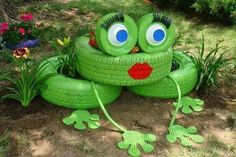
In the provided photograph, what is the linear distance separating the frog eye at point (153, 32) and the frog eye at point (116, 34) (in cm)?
9

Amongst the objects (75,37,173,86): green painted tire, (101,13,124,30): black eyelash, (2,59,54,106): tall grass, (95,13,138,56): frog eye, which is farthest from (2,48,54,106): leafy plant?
(101,13,124,30): black eyelash

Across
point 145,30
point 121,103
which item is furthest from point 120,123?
point 145,30

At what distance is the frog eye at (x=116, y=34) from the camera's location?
409 cm

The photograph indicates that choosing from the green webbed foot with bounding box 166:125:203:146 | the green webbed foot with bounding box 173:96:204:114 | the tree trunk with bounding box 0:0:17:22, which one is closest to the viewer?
the green webbed foot with bounding box 166:125:203:146

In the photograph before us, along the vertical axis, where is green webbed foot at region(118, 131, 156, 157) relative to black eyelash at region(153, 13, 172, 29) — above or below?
below

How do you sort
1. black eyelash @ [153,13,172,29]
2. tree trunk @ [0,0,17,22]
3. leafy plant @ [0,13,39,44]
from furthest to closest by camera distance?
tree trunk @ [0,0,17,22]
leafy plant @ [0,13,39,44]
black eyelash @ [153,13,172,29]

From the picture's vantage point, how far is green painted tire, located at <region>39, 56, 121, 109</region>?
14.1 ft

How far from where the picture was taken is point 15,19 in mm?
6773

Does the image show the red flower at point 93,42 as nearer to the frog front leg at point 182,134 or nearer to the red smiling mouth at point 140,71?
the red smiling mouth at point 140,71

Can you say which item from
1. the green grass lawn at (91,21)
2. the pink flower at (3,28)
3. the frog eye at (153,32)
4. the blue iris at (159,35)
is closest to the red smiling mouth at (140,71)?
the frog eye at (153,32)

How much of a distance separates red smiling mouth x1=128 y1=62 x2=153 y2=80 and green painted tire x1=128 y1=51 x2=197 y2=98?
0.33 metres

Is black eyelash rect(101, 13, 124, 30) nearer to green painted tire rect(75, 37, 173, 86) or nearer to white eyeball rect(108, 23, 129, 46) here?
white eyeball rect(108, 23, 129, 46)

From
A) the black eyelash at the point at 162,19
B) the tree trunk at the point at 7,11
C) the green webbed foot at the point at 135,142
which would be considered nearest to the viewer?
the green webbed foot at the point at 135,142

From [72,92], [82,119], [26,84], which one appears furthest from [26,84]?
[82,119]
